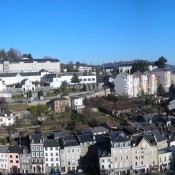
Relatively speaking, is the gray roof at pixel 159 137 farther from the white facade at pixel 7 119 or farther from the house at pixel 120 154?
the white facade at pixel 7 119

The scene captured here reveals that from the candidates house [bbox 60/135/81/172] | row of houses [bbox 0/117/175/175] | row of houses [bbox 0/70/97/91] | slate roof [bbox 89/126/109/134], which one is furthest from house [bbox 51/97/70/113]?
house [bbox 60/135/81/172]

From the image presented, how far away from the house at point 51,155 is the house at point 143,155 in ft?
14.0

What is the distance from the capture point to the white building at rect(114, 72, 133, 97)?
37.5 metres

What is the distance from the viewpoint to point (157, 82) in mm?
41781

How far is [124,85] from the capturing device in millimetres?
37406

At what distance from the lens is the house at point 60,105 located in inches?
1193

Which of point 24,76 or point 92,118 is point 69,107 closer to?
point 92,118

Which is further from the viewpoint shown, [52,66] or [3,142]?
[52,66]

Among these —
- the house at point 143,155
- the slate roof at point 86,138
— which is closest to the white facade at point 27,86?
the slate roof at point 86,138

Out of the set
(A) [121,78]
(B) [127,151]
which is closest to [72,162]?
(B) [127,151]

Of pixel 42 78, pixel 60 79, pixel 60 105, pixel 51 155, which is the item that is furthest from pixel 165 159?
pixel 42 78

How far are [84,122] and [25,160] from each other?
7576 mm

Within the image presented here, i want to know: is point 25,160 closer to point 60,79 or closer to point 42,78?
point 60,79

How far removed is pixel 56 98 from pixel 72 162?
36.4 ft
